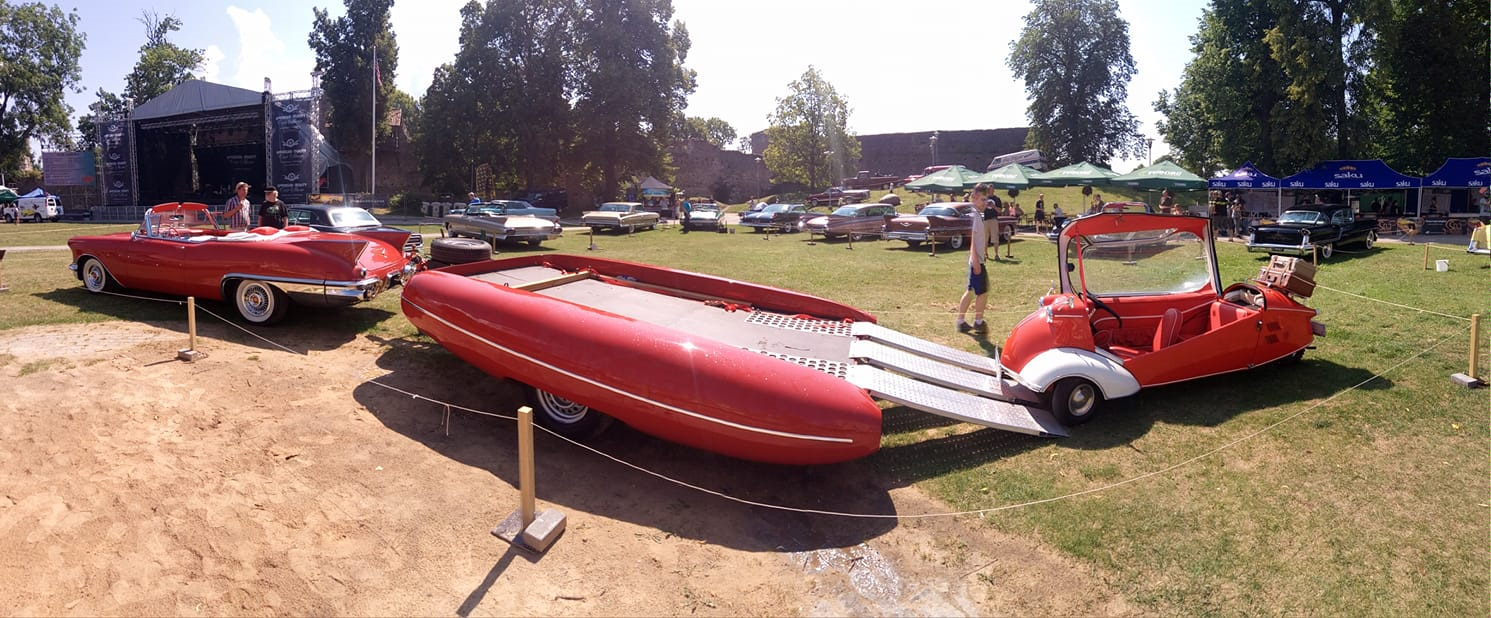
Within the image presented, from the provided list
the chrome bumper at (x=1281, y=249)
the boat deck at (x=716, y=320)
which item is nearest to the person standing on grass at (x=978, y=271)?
the boat deck at (x=716, y=320)

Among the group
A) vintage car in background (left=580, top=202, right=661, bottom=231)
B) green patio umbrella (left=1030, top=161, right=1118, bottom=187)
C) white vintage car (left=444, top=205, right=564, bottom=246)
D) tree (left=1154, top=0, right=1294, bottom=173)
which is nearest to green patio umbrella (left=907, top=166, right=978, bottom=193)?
green patio umbrella (left=1030, top=161, right=1118, bottom=187)

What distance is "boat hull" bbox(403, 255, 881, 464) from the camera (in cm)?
426

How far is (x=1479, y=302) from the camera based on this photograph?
8766 mm

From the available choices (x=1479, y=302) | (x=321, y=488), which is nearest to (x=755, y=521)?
(x=321, y=488)

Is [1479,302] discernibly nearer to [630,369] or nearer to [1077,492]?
[1077,492]

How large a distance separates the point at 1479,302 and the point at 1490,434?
552 cm

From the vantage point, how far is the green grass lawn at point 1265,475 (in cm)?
348

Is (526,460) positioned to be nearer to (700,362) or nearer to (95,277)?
(700,362)

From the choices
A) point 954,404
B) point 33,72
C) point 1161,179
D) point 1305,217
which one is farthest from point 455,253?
point 33,72

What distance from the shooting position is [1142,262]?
21.2ft

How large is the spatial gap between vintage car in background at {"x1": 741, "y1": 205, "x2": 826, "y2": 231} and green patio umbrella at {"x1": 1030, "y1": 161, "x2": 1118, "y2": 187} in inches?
315

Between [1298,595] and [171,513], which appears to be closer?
[1298,595]

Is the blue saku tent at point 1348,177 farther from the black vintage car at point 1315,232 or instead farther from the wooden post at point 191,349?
the wooden post at point 191,349

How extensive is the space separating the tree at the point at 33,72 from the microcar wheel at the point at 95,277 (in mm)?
54481
